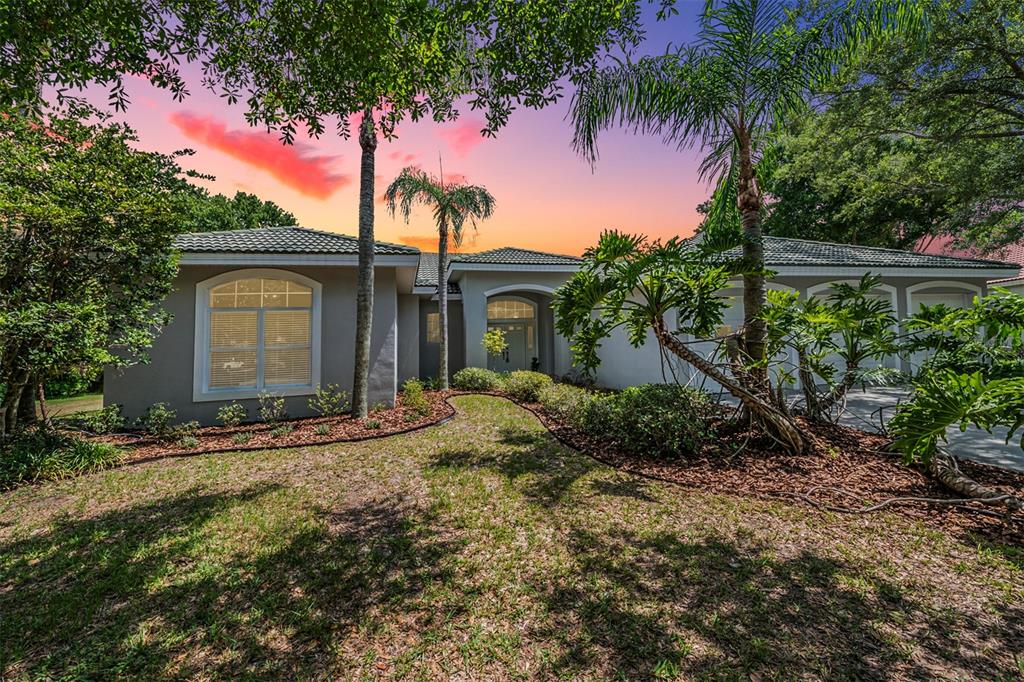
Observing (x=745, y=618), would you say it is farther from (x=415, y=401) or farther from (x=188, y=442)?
(x=188, y=442)

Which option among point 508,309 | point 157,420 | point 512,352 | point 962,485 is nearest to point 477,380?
point 512,352

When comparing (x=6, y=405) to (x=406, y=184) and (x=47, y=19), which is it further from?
(x=406, y=184)

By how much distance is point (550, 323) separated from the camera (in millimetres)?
16547

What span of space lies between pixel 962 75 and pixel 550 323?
43.6 feet

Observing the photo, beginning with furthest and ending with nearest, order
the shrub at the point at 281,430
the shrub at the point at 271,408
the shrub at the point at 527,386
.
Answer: the shrub at the point at 527,386 < the shrub at the point at 271,408 < the shrub at the point at 281,430

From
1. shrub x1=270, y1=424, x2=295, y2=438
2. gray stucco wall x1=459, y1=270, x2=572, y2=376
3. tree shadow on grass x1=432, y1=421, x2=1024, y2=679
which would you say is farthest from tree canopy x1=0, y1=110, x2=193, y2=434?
gray stucco wall x1=459, y1=270, x2=572, y2=376

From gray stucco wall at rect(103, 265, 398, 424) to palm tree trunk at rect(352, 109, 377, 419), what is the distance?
1083mm

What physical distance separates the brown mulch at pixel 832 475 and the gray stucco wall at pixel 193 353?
18.2 ft

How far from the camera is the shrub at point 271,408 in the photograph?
8.60 metres

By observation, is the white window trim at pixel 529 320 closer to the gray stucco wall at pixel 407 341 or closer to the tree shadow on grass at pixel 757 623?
the gray stucco wall at pixel 407 341

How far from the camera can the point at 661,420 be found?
646 cm

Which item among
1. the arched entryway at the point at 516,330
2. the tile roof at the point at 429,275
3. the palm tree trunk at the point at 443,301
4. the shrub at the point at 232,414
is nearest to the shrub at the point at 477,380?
the palm tree trunk at the point at 443,301

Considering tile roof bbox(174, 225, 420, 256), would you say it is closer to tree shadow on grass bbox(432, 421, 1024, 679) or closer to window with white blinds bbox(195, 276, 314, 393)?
window with white blinds bbox(195, 276, 314, 393)

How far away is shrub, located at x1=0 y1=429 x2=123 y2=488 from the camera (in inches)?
218
